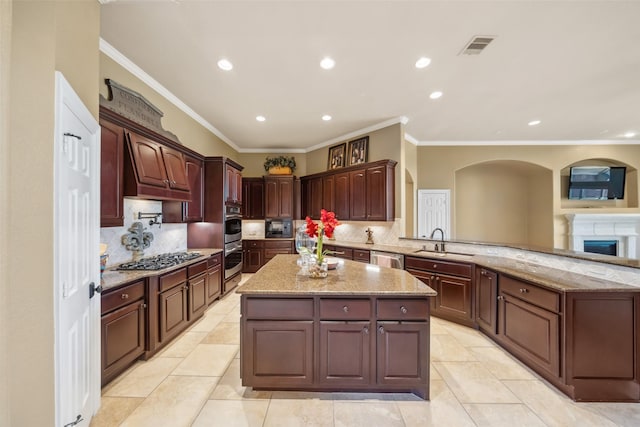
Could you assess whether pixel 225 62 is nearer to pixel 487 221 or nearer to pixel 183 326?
pixel 183 326

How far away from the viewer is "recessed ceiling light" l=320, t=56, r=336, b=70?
2.86 metres

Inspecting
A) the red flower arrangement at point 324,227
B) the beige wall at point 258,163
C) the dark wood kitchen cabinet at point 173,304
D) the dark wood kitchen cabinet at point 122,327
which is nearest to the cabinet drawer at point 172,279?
the dark wood kitchen cabinet at point 173,304

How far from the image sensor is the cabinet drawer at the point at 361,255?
470 centimetres

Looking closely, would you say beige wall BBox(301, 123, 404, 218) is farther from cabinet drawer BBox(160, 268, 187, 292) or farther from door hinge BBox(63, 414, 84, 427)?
Answer: door hinge BBox(63, 414, 84, 427)

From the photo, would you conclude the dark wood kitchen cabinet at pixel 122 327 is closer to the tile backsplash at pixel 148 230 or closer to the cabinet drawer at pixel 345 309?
the tile backsplash at pixel 148 230

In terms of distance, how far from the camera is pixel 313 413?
188 cm

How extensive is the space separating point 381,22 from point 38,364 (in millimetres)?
3435

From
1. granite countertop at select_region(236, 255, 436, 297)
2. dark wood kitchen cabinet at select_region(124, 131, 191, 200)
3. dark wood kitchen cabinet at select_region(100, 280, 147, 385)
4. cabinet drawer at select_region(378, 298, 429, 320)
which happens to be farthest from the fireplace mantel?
dark wood kitchen cabinet at select_region(100, 280, 147, 385)

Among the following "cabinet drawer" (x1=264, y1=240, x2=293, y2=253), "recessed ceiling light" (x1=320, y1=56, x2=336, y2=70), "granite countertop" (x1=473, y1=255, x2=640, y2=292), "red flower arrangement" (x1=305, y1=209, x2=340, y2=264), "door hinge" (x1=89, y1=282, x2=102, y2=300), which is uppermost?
"recessed ceiling light" (x1=320, y1=56, x2=336, y2=70)

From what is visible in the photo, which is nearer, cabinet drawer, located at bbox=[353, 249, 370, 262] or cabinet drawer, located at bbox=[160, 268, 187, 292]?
cabinet drawer, located at bbox=[160, 268, 187, 292]

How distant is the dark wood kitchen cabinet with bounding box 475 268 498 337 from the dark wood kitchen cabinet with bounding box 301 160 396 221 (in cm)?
180

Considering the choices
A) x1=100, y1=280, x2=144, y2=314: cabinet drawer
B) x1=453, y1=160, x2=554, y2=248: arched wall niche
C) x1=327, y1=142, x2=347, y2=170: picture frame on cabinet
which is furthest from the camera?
x1=453, y1=160, x2=554, y2=248: arched wall niche

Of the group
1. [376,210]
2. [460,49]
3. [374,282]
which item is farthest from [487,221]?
[374,282]

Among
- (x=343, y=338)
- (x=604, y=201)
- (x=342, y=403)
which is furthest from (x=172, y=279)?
(x=604, y=201)
